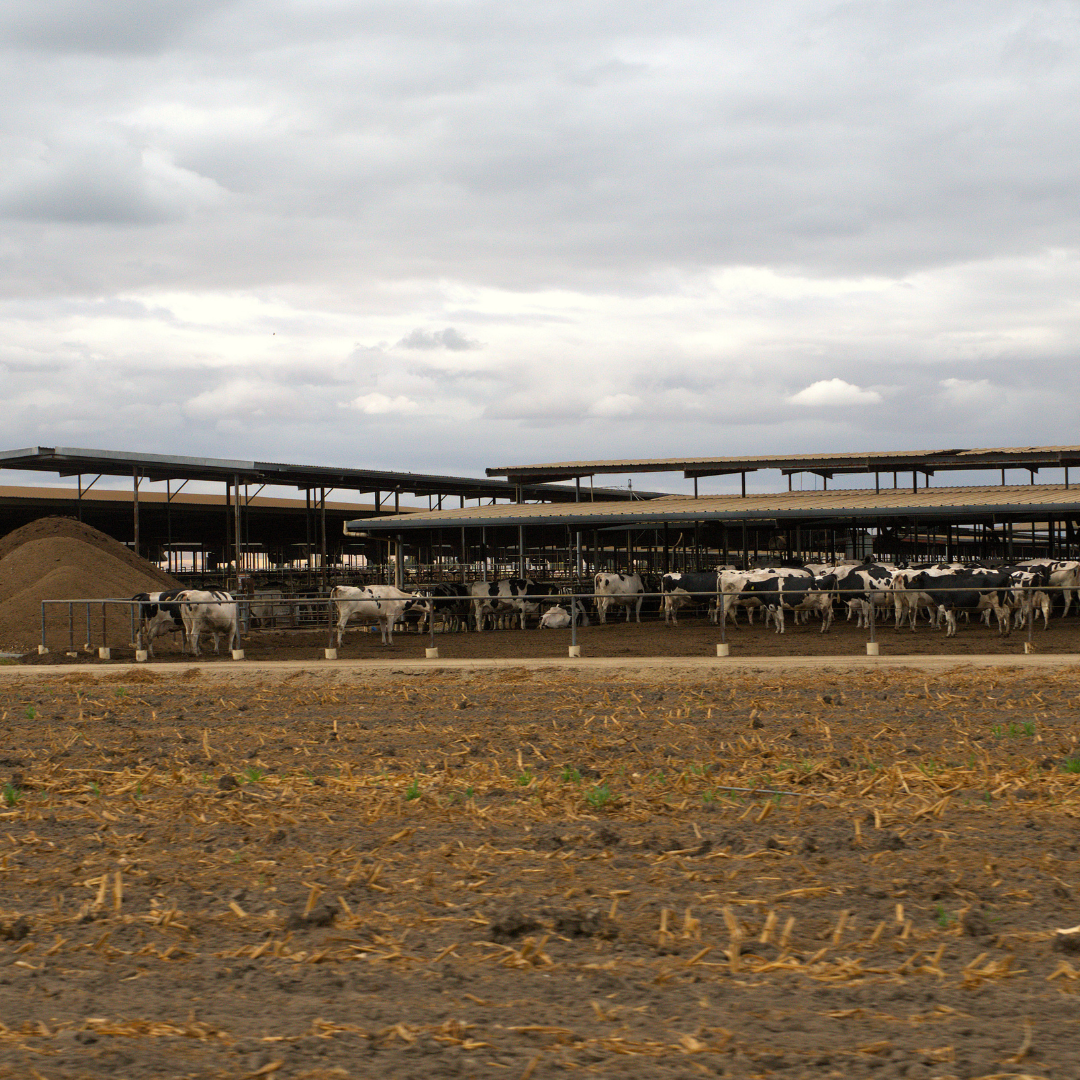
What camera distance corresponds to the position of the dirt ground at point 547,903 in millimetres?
4609

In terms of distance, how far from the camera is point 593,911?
242 inches

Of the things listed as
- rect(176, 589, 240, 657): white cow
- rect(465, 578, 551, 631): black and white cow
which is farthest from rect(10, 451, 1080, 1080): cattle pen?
rect(465, 578, 551, 631): black and white cow

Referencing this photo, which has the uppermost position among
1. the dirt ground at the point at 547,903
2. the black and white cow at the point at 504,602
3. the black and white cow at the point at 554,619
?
the black and white cow at the point at 504,602

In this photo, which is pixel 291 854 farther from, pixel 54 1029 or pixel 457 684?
pixel 457 684

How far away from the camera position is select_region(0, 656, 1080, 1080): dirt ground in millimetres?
4609

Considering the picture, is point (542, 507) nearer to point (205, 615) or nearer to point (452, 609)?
point (452, 609)

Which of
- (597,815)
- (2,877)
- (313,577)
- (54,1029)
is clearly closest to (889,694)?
(597,815)

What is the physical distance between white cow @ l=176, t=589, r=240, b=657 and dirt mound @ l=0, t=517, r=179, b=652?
3.23 metres

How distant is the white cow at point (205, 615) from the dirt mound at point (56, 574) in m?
3.23

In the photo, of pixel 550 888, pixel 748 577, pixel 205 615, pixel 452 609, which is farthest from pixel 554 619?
pixel 550 888

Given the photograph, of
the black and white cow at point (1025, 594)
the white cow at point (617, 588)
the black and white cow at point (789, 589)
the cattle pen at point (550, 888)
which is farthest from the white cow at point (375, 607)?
the black and white cow at point (1025, 594)

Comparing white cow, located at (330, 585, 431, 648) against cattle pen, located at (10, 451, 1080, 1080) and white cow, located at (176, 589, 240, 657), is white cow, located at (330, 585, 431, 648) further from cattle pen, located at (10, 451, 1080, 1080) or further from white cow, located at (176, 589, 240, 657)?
cattle pen, located at (10, 451, 1080, 1080)

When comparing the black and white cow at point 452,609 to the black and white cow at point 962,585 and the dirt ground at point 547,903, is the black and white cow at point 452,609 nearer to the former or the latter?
the black and white cow at point 962,585

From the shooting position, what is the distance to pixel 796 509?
32.0 meters
